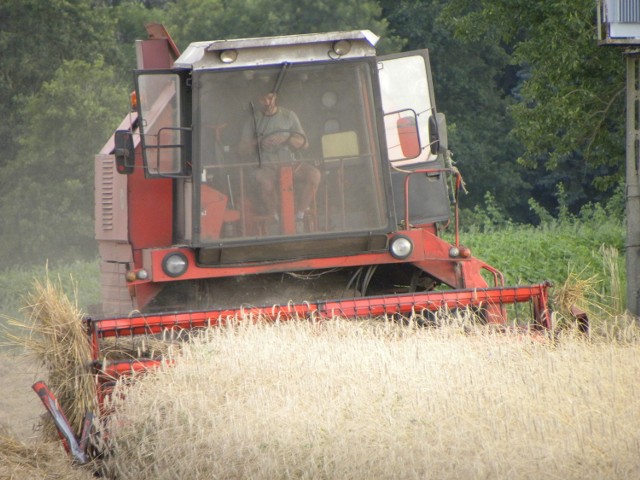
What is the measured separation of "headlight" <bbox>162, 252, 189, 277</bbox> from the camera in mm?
8047

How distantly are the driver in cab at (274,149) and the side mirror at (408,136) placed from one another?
2.27 ft

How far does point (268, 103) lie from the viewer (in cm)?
805

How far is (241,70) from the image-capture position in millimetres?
8016

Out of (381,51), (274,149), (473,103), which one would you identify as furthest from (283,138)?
(473,103)

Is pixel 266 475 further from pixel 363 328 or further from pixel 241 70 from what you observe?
pixel 241 70

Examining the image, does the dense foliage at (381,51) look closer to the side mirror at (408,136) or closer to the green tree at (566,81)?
the green tree at (566,81)

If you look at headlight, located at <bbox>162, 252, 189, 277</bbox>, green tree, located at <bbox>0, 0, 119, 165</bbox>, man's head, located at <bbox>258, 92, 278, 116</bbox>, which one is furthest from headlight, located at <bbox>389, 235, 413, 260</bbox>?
green tree, located at <bbox>0, 0, 119, 165</bbox>

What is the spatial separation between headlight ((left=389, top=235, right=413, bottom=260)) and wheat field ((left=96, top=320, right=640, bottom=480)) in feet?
2.43

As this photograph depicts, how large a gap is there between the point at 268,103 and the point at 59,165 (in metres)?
21.3

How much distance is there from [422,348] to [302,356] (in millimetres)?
720

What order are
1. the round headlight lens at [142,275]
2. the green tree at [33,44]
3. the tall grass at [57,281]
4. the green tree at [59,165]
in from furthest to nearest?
the green tree at [33,44] → the green tree at [59,165] → the tall grass at [57,281] → the round headlight lens at [142,275]

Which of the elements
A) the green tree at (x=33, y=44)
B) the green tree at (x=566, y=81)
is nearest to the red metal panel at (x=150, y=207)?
the green tree at (x=566, y=81)

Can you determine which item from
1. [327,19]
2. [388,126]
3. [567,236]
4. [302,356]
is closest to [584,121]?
[567,236]

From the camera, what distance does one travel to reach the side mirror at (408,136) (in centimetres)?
838
